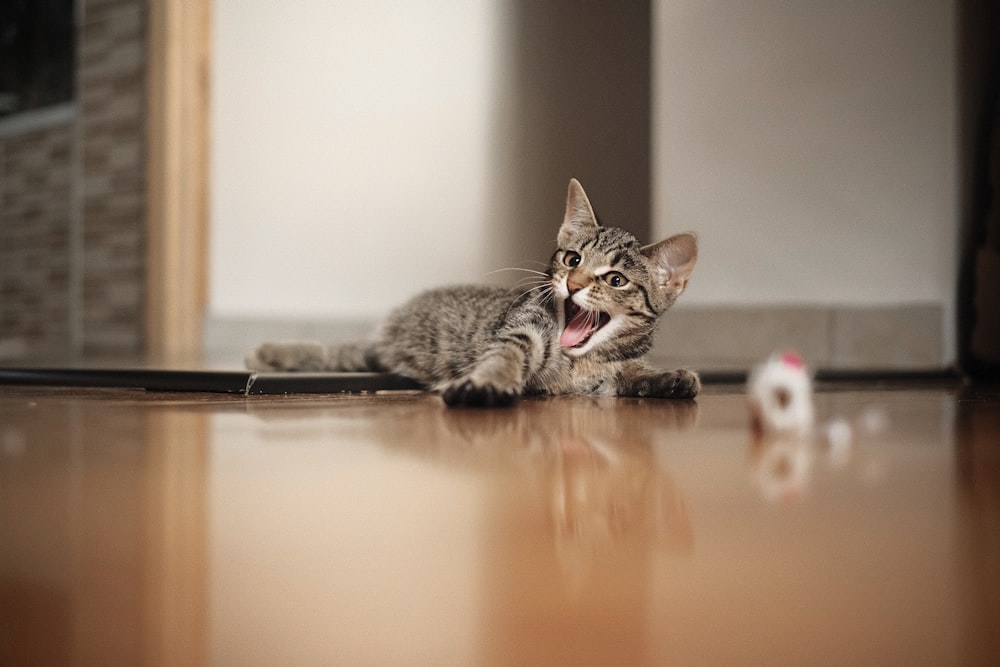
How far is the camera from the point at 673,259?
1.35 metres

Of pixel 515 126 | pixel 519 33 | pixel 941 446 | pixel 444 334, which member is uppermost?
pixel 519 33

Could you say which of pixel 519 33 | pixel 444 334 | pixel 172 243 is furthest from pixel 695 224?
pixel 172 243

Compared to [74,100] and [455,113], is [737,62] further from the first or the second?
[74,100]

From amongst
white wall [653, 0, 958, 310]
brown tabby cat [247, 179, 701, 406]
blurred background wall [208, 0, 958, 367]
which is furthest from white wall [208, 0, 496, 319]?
brown tabby cat [247, 179, 701, 406]

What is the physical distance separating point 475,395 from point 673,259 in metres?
0.51

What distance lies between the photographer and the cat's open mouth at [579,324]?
4.32 feet

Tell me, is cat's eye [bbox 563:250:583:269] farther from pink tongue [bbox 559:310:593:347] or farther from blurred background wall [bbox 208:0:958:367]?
blurred background wall [bbox 208:0:958:367]

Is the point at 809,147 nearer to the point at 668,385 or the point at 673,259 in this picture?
the point at 673,259

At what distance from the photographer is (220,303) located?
3.23 m

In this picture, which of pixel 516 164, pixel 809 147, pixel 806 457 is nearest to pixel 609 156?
pixel 516 164

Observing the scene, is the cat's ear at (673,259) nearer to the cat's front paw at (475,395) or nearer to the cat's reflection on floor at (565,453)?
the cat's reflection on floor at (565,453)

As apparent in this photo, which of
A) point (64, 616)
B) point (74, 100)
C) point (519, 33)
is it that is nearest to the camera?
point (64, 616)

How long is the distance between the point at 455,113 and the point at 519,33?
41 cm

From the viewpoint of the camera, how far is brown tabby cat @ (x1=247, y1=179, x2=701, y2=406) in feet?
4.15
